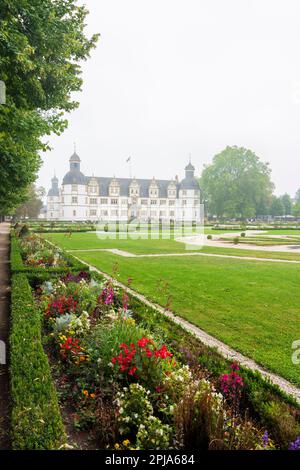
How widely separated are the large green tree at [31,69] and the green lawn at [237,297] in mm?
5484

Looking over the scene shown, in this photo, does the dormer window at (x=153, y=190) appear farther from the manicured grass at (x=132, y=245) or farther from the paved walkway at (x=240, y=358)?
the paved walkway at (x=240, y=358)

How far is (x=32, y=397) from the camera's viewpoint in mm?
3033

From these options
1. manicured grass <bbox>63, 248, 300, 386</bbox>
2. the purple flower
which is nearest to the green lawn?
manicured grass <bbox>63, 248, 300, 386</bbox>

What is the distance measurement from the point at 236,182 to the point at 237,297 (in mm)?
63339

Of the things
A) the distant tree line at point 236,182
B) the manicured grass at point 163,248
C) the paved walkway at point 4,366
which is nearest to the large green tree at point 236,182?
the distant tree line at point 236,182

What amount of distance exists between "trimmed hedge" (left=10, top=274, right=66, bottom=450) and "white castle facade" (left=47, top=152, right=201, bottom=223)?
8088cm

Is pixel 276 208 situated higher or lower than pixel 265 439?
higher

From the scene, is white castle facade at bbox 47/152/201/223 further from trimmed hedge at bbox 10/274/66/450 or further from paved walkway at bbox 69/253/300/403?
trimmed hedge at bbox 10/274/66/450

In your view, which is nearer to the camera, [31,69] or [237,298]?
[31,69]

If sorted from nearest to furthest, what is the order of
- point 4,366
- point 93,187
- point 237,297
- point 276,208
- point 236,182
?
1. point 4,366
2. point 237,297
3. point 236,182
4. point 276,208
5. point 93,187

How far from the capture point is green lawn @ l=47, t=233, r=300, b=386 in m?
5.60

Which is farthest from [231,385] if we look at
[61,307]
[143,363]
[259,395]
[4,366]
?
[61,307]

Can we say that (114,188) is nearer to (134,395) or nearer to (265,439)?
(134,395)
